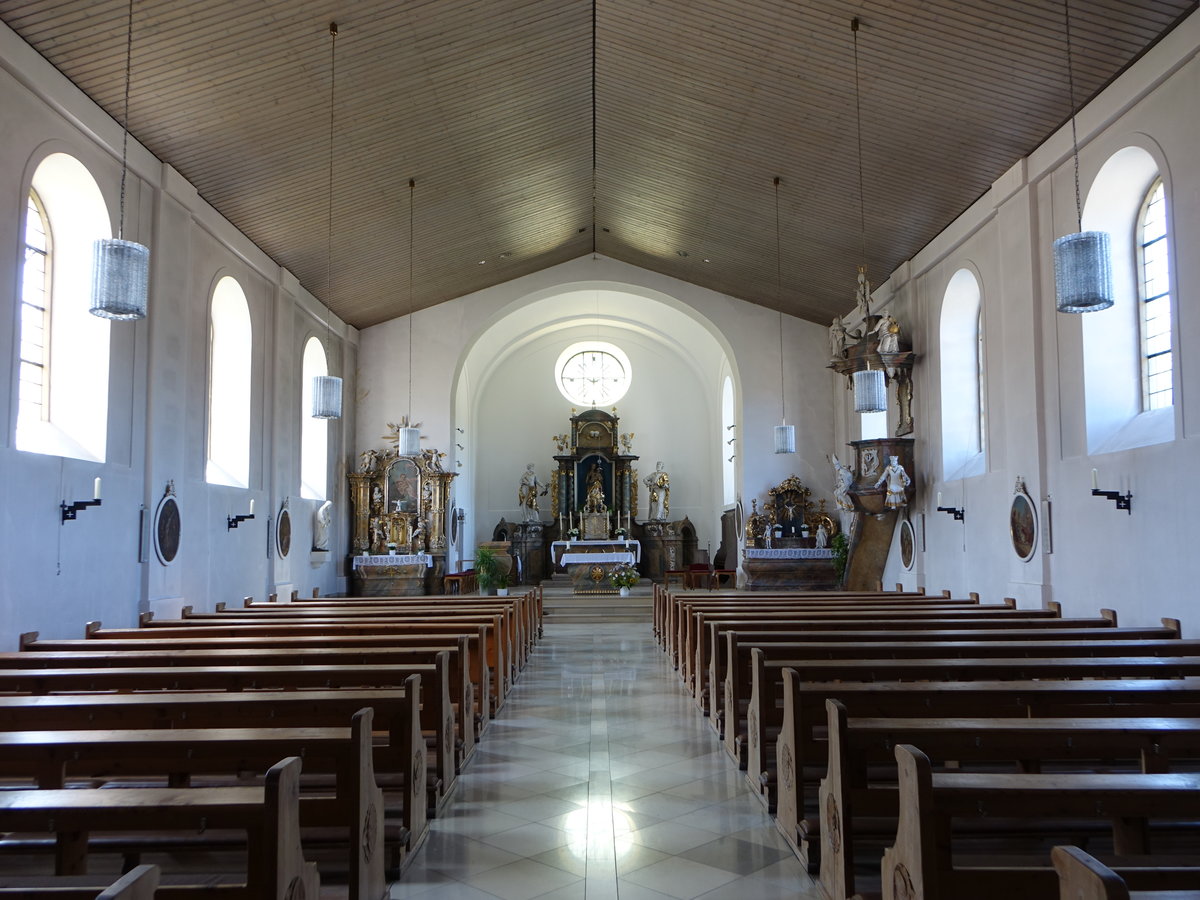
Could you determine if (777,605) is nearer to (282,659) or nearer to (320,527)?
(282,659)

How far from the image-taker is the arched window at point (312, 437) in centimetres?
1479

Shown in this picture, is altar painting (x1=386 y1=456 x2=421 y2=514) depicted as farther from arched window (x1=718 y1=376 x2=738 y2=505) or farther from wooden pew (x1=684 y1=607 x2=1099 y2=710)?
wooden pew (x1=684 y1=607 x2=1099 y2=710)

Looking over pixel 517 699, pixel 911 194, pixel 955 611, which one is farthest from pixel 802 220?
pixel 517 699

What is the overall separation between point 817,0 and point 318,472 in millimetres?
11006

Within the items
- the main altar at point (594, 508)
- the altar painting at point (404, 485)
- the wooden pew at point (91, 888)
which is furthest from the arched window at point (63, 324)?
the main altar at point (594, 508)

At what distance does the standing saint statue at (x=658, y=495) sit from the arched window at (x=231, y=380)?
10.9m

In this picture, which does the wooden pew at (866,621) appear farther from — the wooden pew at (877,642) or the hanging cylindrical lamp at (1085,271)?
the hanging cylindrical lamp at (1085,271)

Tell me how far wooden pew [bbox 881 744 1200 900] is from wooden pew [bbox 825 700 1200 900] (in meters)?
0.54

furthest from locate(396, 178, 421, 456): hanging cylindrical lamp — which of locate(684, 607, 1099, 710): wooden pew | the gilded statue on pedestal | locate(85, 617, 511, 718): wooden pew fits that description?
locate(684, 607, 1099, 710): wooden pew

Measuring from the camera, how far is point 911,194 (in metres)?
11.1

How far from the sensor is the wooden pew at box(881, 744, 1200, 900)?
7.22ft

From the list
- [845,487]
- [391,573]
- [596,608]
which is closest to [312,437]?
[391,573]

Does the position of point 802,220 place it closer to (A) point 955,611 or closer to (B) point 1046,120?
(B) point 1046,120

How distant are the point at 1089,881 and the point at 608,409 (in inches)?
823
